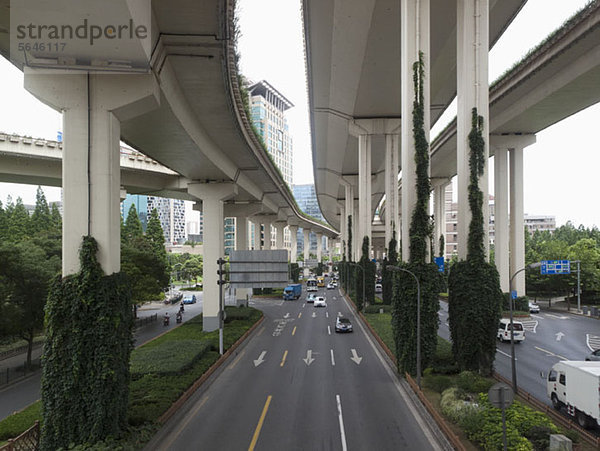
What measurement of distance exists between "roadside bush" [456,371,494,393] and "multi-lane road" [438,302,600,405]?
8.52ft

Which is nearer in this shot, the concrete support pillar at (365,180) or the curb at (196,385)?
the curb at (196,385)

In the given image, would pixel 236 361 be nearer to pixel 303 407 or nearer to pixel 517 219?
pixel 303 407

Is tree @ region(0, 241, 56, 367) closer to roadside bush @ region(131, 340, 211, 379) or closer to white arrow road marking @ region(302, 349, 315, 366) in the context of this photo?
roadside bush @ region(131, 340, 211, 379)

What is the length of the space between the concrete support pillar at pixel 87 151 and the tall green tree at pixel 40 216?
55587mm

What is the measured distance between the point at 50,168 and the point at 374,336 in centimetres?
2770

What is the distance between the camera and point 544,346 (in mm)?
28969

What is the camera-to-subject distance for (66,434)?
479 inches

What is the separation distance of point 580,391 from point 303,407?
10.3 metres

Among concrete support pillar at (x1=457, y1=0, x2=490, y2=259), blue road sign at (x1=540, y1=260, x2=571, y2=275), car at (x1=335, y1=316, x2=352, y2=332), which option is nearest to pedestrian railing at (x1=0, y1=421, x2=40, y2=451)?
concrete support pillar at (x1=457, y1=0, x2=490, y2=259)

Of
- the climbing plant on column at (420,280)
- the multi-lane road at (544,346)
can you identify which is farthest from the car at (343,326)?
the climbing plant on column at (420,280)

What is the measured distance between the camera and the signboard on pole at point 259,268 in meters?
27.7

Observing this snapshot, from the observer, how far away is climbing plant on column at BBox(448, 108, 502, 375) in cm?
1955

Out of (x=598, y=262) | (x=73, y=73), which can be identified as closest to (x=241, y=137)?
(x=73, y=73)

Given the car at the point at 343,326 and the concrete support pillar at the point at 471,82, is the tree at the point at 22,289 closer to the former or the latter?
the car at the point at 343,326
